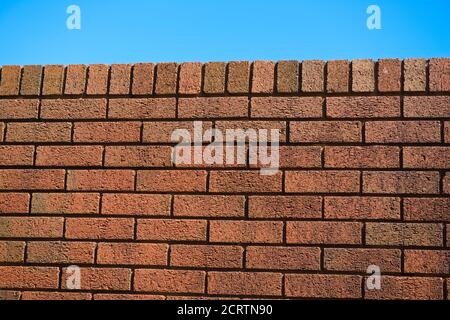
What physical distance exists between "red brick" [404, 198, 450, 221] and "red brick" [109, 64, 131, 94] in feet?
5.36

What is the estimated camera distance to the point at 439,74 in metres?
2.83

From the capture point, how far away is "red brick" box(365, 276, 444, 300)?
8.74 ft

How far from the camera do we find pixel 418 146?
109 inches

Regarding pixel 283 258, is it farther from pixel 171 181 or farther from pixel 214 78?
pixel 214 78

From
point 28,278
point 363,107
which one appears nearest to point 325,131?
point 363,107

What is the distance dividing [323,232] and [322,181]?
0.26m

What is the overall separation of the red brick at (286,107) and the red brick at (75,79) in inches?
39.0

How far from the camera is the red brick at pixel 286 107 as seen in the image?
2855mm

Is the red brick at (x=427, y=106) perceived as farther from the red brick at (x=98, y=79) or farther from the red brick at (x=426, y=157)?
the red brick at (x=98, y=79)

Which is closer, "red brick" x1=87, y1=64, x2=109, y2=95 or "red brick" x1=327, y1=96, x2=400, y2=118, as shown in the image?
"red brick" x1=327, y1=96, x2=400, y2=118

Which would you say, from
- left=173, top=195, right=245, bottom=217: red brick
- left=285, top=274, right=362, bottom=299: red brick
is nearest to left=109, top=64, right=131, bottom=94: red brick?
left=173, top=195, right=245, bottom=217: red brick

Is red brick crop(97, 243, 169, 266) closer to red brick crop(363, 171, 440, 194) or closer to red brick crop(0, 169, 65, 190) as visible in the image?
red brick crop(0, 169, 65, 190)
